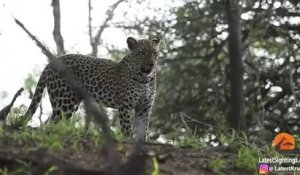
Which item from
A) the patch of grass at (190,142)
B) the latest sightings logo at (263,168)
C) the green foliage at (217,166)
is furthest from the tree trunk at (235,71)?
the green foliage at (217,166)

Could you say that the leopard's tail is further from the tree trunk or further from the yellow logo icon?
the tree trunk

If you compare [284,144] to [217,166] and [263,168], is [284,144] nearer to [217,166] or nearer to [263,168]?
[263,168]

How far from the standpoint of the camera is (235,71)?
50.0 feet

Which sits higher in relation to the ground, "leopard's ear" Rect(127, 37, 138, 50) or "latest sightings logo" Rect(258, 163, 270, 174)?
"leopard's ear" Rect(127, 37, 138, 50)

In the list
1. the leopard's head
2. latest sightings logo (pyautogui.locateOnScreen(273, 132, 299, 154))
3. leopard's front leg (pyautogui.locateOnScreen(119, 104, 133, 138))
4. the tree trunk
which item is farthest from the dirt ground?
the tree trunk

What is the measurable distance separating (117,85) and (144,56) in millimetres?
684

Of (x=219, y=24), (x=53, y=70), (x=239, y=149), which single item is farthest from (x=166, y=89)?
(x=239, y=149)

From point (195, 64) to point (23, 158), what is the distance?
11.4 meters

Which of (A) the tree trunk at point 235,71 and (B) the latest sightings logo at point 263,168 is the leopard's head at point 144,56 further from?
(A) the tree trunk at point 235,71

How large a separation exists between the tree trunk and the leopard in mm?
5283

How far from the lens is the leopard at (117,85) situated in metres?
9.50

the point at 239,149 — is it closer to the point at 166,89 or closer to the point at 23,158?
the point at 23,158

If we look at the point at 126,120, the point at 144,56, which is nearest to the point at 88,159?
the point at 126,120

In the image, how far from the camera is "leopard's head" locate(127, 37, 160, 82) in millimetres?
9570
